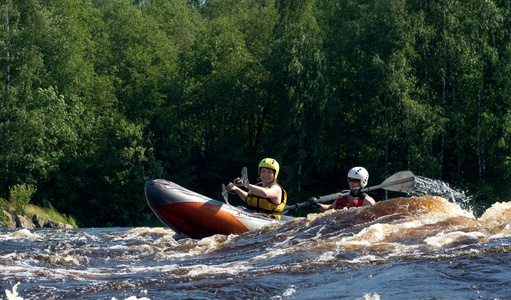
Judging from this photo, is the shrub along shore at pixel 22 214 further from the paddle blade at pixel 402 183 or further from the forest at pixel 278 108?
the paddle blade at pixel 402 183

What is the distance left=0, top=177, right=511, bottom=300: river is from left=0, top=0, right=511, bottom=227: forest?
59.1 ft

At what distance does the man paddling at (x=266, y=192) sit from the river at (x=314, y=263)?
0.83 meters

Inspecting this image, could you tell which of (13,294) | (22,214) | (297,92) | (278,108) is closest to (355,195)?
(13,294)

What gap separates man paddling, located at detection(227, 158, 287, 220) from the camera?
9875 millimetres

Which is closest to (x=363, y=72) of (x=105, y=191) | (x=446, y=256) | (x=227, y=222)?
(x=105, y=191)

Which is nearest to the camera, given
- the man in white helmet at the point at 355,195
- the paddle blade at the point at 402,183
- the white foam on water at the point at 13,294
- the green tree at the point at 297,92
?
the white foam on water at the point at 13,294

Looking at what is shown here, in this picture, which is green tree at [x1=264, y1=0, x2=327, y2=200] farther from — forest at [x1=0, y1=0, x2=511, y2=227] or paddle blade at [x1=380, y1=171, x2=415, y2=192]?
paddle blade at [x1=380, y1=171, x2=415, y2=192]

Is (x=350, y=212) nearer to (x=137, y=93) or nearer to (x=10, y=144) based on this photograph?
(x=10, y=144)

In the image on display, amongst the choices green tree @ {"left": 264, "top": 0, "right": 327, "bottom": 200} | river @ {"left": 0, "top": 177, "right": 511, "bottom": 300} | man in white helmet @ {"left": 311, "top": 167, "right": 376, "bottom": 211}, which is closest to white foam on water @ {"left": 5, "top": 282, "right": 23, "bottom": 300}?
river @ {"left": 0, "top": 177, "right": 511, "bottom": 300}

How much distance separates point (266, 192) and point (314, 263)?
3630 mm

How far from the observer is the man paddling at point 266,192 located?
9.88 m

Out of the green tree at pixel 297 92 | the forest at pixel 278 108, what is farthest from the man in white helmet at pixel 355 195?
the green tree at pixel 297 92

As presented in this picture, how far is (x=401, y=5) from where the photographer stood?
28.5m

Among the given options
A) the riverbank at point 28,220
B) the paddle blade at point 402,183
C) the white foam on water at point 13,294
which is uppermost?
the white foam on water at point 13,294
